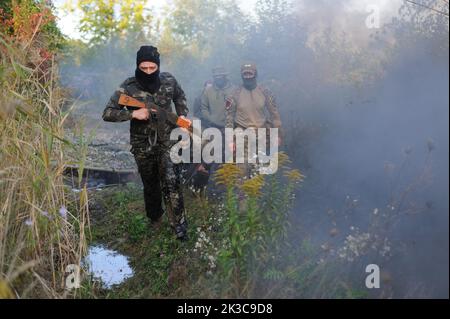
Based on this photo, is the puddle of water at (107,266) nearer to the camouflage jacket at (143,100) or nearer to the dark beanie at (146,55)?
the camouflage jacket at (143,100)

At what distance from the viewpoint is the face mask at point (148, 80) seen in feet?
15.3

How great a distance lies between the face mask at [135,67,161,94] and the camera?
466 cm

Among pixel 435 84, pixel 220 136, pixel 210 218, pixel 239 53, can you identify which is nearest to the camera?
pixel 435 84

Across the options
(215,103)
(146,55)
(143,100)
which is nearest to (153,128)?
Answer: (143,100)

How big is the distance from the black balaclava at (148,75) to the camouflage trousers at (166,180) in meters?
0.76

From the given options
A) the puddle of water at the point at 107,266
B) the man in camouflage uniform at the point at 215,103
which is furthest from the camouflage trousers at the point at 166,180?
the man in camouflage uniform at the point at 215,103

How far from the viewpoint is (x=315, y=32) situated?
7738mm

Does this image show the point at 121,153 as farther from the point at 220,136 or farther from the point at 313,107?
the point at 313,107

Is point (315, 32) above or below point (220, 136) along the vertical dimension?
above

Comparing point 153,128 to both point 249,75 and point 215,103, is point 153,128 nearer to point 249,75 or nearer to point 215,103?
point 249,75

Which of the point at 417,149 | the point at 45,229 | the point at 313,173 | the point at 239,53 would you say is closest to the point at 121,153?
the point at 239,53

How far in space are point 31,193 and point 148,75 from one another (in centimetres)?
181

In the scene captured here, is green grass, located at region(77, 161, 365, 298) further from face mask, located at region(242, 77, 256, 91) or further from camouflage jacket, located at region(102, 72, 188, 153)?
face mask, located at region(242, 77, 256, 91)

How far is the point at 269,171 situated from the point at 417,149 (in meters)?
1.44
